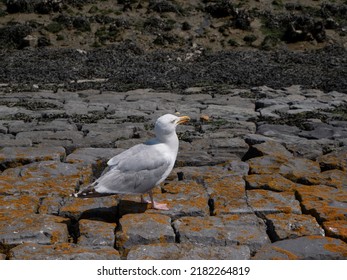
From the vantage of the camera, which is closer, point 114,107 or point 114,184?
point 114,184

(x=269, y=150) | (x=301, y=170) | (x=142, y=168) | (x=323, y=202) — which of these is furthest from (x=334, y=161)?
(x=142, y=168)

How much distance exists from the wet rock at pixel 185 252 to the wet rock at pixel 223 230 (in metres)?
0.14

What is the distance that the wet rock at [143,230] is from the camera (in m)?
5.72

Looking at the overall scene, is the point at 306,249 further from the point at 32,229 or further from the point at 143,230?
the point at 32,229

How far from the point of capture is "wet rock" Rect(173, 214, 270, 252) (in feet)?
18.8

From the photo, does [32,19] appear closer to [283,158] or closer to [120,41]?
[120,41]

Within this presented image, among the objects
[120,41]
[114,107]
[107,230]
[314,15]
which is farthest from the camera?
[314,15]

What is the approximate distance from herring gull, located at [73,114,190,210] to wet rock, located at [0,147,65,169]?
Result: 2111 millimetres

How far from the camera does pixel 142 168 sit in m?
6.34

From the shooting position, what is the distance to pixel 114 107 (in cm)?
1214

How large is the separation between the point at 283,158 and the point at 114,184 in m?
2.86

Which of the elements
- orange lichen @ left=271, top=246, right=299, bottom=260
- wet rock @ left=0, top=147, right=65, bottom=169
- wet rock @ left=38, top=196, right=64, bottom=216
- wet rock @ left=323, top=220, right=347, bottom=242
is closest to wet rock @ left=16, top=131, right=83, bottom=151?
wet rock @ left=0, top=147, right=65, bottom=169

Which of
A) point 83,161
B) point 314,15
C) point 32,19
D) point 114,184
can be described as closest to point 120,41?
point 32,19

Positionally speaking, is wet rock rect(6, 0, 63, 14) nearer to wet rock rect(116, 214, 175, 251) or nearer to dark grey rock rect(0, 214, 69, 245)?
dark grey rock rect(0, 214, 69, 245)
